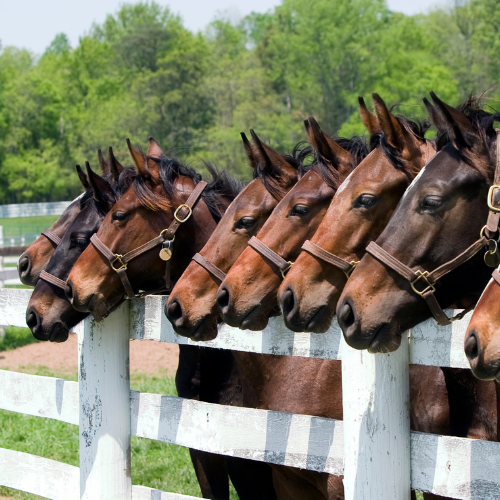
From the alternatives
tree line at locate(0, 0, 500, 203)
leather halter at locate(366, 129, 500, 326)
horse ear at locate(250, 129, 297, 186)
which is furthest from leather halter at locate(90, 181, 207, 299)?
tree line at locate(0, 0, 500, 203)

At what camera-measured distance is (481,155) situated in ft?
8.84

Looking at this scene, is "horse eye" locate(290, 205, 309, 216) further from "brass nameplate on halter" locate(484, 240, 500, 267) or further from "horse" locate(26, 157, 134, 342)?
"horse" locate(26, 157, 134, 342)

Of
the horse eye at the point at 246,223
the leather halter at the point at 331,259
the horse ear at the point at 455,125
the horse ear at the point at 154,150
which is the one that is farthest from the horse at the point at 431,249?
the horse ear at the point at 154,150

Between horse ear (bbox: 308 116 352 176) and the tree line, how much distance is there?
4068 cm

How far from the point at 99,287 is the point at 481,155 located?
7.32 ft

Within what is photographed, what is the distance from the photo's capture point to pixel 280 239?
11.2 feet

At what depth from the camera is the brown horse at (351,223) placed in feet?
9.81

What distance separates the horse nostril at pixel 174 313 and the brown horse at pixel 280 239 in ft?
0.77

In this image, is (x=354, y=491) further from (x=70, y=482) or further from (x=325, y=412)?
(x=70, y=482)

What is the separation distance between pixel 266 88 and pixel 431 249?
55625mm

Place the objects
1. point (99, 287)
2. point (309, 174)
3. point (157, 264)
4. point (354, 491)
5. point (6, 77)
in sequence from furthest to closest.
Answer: point (6, 77)
point (157, 264)
point (99, 287)
point (309, 174)
point (354, 491)

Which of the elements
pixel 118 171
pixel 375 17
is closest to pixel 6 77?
pixel 375 17

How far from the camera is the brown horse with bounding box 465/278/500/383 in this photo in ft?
7.09

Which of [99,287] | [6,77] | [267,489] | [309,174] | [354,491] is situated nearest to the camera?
[354,491]
